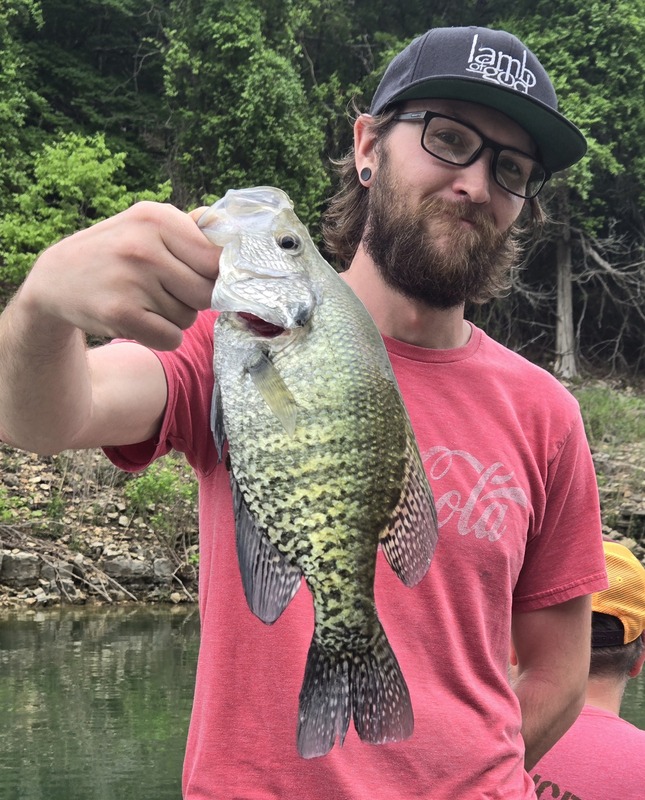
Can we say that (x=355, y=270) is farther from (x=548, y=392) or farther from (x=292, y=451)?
(x=292, y=451)

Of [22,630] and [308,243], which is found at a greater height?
[308,243]

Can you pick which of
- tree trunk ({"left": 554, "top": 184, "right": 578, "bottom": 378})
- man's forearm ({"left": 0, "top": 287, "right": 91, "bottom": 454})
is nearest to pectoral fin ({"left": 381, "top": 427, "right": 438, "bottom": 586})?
man's forearm ({"left": 0, "top": 287, "right": 91, "bottom": 454})

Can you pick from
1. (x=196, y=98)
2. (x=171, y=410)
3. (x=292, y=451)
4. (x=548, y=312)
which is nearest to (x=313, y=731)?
(x=292, y=451)

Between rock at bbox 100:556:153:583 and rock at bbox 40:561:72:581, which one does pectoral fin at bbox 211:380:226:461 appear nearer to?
rock at bbox 40:561:72:581

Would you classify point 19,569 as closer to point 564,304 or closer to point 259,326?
point 259,326

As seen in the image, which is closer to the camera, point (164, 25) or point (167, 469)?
point (167, 469)

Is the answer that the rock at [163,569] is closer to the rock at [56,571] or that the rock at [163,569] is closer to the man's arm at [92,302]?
the rock at [56,571]

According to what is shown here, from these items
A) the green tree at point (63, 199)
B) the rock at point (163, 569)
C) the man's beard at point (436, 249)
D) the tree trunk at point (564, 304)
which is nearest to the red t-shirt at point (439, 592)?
the man's beard at point (436, 249)

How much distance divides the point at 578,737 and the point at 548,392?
97 centimetres

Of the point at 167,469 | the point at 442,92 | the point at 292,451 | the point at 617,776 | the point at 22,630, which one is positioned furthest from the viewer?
the point at 167,469

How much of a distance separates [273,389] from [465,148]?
41.1 inches

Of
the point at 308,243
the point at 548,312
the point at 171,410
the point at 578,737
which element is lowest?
the point at 548,312

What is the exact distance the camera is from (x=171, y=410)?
1.61 metres

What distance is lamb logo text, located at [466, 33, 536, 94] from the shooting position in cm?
194
